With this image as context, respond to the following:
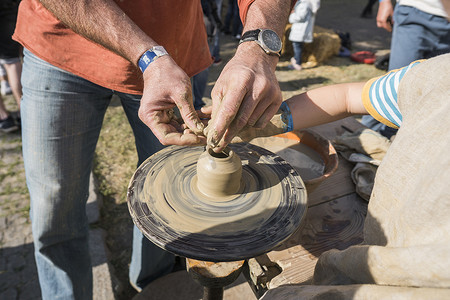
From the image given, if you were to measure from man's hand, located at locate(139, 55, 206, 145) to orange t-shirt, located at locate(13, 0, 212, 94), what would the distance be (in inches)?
11.1

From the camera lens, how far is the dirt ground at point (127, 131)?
250 centimetres

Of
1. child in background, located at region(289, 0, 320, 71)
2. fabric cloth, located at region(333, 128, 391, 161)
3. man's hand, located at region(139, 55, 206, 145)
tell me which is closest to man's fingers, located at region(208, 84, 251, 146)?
man's hand, located at region(139, 55, 206, 145)

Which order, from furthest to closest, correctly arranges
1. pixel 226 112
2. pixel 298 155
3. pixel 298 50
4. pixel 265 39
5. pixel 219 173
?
pixel 298 50
pixel 298 155
pixel 265 39
pixel 219 173
pixel 226 112

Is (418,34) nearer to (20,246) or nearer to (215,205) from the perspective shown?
(215,205)

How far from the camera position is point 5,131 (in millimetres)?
3512

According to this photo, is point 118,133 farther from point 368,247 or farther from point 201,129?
point 368,247

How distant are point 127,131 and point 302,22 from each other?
11.5 feet

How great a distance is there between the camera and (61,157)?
1.45 m

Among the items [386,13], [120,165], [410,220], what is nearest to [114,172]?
[120,165]

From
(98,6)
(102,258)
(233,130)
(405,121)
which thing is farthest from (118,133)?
(405,121)

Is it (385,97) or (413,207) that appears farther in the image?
(385,97)

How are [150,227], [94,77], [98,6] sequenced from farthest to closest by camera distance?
[94,77]
[98,6]
[150,227]

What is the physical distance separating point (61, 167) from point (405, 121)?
1.32 m

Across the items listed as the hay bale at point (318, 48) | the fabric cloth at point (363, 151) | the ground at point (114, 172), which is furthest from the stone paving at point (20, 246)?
the hay bale at point (318, 48)
